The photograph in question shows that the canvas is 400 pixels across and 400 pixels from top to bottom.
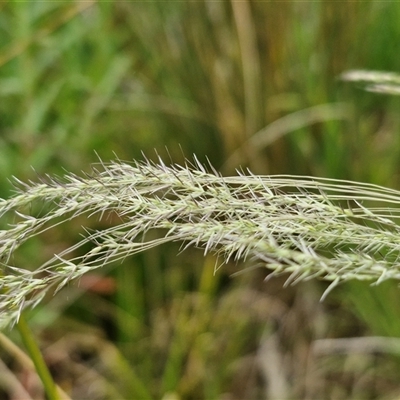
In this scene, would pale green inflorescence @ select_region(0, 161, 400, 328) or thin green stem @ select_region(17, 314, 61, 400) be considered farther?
thin green stem @ select_region(17, 314, 61, 400)

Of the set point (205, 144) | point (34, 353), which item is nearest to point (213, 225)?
point (34, 353)

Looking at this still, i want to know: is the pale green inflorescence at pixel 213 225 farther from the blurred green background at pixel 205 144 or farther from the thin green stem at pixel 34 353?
the blurred green background at pixel 205 144

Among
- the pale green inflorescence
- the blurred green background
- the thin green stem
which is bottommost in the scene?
the blurred green background

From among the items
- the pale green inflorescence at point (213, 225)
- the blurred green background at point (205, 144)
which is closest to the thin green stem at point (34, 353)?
the pale green inflorescence at point (213, 225)

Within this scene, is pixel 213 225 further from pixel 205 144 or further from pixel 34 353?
pixel 205 144

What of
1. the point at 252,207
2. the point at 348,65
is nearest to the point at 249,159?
the point at 348,65

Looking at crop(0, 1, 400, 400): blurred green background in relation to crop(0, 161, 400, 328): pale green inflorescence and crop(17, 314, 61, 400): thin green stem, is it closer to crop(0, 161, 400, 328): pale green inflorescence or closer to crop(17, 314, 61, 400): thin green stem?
crop(17, 314, 61, 400): thin green stem

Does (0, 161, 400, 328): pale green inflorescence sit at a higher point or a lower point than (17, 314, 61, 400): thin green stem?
higher

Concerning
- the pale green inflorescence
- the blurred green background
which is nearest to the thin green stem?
the pale green inflorescence
